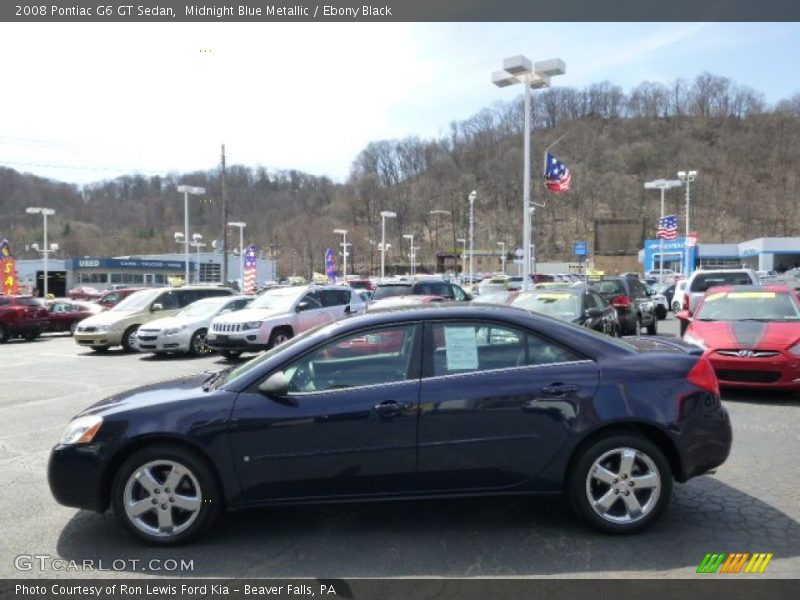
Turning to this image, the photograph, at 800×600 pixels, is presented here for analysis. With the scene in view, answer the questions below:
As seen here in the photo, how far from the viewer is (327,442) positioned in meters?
4.16

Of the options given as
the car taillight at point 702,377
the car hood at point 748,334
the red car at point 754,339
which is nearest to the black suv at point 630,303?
the red car at point 754,339

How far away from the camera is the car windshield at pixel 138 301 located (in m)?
18.2

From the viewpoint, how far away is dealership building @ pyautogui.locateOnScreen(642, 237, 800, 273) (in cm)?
7475

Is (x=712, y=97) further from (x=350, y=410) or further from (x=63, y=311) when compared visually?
(x=350, y=410)

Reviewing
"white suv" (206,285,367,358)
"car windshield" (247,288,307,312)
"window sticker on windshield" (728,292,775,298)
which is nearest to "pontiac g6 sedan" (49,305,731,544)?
"window sticker on windshield" (728,292,775,298)

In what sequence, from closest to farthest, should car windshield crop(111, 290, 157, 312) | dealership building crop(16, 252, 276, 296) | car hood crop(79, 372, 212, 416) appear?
1. car hood crop(79, 372, 212, 416)
2. car windshield crop(111, 290, 157, 312)
3. dealership building crop(16, 252, 276, 296)

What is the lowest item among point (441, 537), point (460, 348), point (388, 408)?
point (441, 537)

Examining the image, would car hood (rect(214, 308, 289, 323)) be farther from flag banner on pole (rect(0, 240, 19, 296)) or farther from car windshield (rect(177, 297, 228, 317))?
flag banner on pole (rect(0, 240, 19, 296))

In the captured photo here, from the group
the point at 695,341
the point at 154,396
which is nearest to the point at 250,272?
the point at 695,341

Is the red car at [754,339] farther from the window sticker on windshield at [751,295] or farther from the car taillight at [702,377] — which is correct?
the car taillight at [702,377]

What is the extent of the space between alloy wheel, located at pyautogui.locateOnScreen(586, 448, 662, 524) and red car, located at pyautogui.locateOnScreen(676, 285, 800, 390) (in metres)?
4.64

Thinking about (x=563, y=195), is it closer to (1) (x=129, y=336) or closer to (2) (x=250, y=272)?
(2) (x=250, y=272)

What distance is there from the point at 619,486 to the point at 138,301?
16.8 meters

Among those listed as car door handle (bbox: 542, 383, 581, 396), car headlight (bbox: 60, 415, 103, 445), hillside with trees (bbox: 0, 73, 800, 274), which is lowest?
car headlight (bbox: 60, 415, 103, 445)
